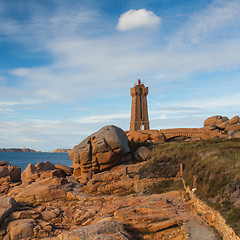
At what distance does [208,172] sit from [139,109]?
43.3 metres

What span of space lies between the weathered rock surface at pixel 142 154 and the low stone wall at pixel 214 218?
9477 millimetres

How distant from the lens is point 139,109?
2336 inches

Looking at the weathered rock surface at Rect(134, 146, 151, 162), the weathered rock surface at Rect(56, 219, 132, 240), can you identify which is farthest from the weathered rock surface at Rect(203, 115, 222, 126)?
the weathered rock surface at Rect(56, 219, 132, 240)

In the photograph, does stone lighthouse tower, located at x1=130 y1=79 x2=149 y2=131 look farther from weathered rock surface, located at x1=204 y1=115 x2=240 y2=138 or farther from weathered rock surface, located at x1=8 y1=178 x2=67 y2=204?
weathered rock surface, located at x1=8 y1=178 x2=67 y2=204

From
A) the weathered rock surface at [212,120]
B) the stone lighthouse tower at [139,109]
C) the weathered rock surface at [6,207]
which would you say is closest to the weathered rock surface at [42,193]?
the weathered rock surface at [6,207]

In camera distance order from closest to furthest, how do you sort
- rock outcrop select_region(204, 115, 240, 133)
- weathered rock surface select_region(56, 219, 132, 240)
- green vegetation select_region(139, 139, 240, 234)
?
weathered rock surface select_region(56, 219, 132, 240)
green vegetation select_region(139, 139, 240, 234)
rock outcrop select_region(204, 115, 240, 133)

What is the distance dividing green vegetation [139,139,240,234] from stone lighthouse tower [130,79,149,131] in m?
31.3

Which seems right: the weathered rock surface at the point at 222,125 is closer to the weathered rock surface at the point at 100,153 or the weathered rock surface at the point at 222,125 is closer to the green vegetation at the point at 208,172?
the green vegetation at the point at 208,172

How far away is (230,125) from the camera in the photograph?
142 ft

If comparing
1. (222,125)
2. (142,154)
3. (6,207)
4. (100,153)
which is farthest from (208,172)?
(222,125)

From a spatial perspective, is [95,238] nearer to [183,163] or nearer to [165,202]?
[165,202]

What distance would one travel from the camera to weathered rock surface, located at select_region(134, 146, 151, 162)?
86.4 feet

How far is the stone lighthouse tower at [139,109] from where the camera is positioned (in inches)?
2320

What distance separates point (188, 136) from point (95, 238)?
107ft
